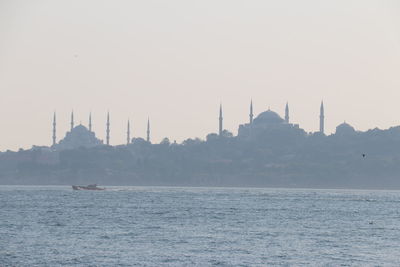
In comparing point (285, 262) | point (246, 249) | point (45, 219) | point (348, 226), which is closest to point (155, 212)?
point (45, 219)

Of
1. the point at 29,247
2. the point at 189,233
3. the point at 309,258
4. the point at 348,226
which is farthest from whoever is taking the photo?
the point at 348,226

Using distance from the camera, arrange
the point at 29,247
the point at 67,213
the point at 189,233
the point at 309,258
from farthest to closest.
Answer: the point at 67,213
the point at 189,233
the point at 29,247
the point at 309,258

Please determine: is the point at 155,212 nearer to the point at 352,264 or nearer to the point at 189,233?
the point at 189,233

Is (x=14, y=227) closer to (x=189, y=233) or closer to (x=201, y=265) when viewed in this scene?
(x=189, y=233)

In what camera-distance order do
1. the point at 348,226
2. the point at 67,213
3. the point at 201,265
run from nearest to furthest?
the point at 201,265, the point at 348,226, the point at 67,213

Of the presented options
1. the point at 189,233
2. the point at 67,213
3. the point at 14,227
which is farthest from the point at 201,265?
the point at 67,213

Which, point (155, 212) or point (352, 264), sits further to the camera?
point (155, 212)

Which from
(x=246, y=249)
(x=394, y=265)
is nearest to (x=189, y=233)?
(x=246, y=249)

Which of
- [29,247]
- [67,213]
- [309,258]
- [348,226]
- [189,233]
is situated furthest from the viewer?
[67,213]

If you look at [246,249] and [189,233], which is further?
[189,233]
